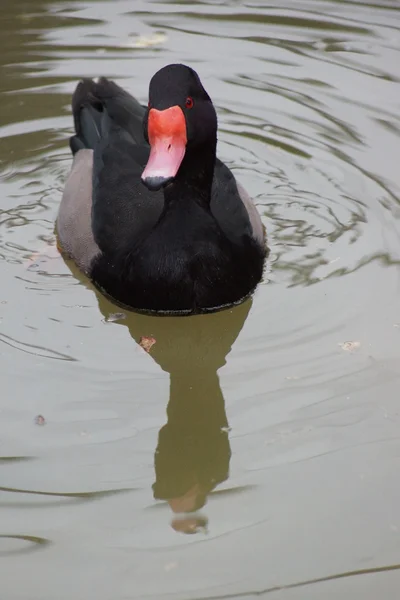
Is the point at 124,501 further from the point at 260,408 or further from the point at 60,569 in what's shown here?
the point at 260,408

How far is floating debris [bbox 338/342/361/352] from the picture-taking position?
4.65m

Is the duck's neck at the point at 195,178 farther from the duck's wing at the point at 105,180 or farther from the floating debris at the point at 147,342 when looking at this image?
the floating debris at the point at 147,342

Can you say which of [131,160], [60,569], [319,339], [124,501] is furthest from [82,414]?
[131,160]

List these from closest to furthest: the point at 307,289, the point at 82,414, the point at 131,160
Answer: the point at 82,414 → the point at 307,289 → the point at 131,160

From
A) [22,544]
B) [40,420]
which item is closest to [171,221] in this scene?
[40,420]

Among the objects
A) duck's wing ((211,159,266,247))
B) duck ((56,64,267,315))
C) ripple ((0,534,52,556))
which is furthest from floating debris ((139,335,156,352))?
ripple ((0,534,52,556))

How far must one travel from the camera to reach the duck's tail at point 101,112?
5910 mm

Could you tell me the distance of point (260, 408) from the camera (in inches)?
168

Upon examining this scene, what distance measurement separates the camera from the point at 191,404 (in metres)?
4.41

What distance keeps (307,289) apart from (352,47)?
139 inches

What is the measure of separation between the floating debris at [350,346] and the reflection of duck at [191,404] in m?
0.52

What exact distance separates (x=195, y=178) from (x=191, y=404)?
1.18 m

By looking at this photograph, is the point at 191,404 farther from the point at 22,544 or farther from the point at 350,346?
the point at 22,544

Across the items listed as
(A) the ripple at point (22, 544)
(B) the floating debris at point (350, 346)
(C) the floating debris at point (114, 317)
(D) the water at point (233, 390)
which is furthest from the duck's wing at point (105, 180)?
(A) the ripple at point (22, 544)
